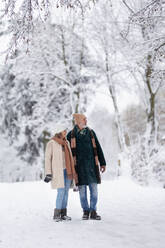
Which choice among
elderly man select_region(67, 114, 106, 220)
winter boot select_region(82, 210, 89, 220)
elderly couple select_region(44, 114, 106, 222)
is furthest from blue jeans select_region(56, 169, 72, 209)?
winter boot select_region(82, 210, 89, 220)

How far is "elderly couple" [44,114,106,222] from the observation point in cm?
557

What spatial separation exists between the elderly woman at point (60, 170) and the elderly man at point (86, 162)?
0.43 feet

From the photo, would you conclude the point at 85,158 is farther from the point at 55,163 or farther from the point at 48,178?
the point at 48,178

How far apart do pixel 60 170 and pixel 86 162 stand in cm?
49

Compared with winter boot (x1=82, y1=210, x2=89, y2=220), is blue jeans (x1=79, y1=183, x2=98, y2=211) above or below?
above

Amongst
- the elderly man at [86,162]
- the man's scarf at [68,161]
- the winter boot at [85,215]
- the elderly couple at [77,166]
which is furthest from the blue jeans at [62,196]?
the winter boot at [85,215]

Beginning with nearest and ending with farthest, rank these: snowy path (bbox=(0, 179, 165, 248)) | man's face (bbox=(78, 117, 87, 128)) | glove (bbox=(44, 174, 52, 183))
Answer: snowy path (bbox=(0, 179, 165, 248)) < glove (bbox=(44, 174, 52, 183)) < man's face (bbox=(78, 117, 87, 128))

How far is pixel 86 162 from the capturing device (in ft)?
18.4

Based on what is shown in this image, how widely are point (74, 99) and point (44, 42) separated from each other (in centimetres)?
313

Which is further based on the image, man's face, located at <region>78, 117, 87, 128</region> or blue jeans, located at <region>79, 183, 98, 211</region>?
man's face, located at <region>78, 117, 87, 128</region>

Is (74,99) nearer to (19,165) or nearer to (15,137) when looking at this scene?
(15,137)

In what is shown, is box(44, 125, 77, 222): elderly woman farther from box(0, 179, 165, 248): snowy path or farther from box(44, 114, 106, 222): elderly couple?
box(0, 179, 165, 248): snowy path

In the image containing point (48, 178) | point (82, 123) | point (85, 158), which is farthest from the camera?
point (82, 123)

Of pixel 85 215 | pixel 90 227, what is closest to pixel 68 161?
pixel 85 215
